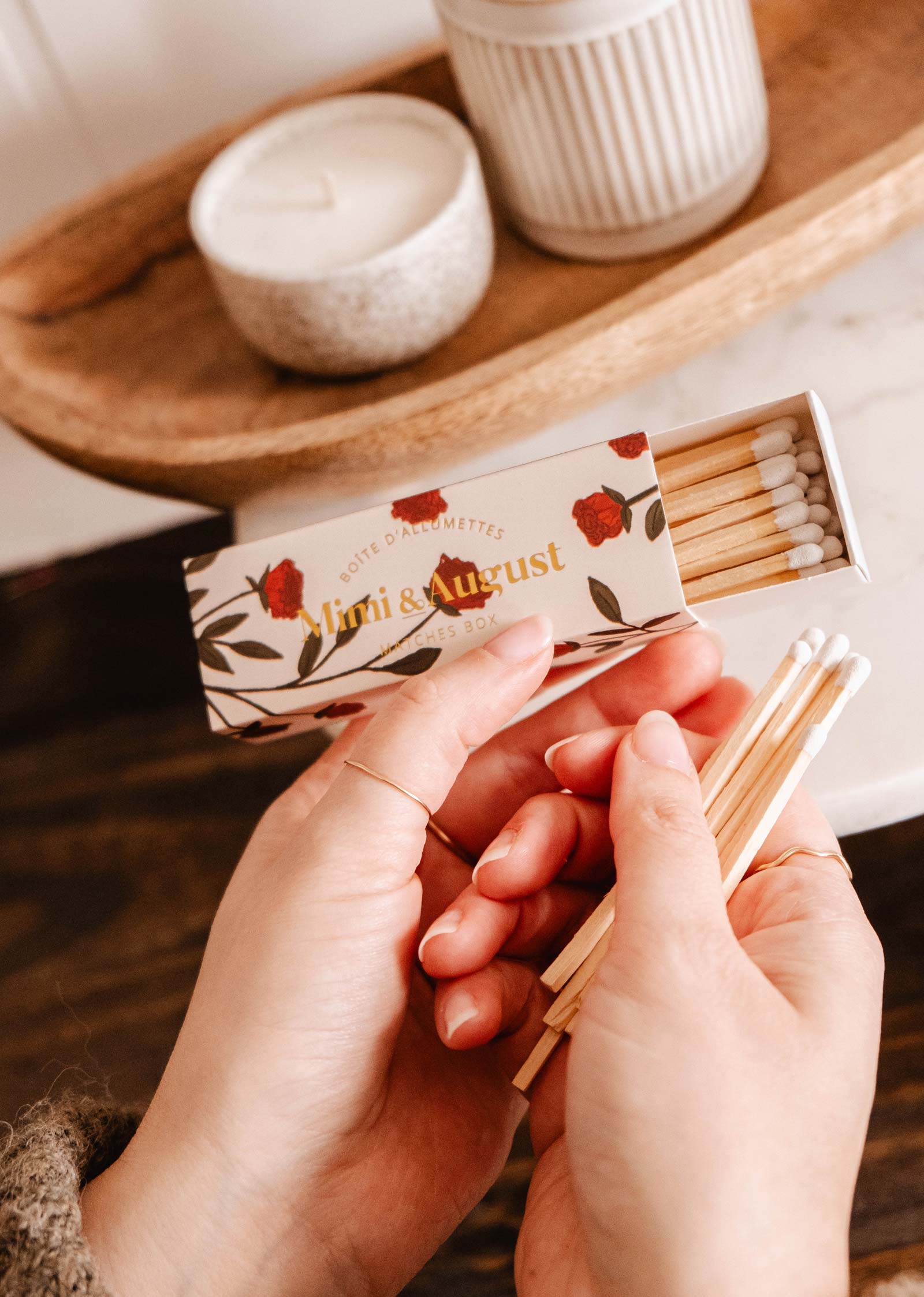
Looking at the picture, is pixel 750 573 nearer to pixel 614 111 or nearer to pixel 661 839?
pixel 661 839

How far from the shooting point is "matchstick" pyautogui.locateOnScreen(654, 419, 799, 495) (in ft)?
1.38

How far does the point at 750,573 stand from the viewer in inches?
16.2

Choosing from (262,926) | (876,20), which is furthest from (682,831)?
(876,20)

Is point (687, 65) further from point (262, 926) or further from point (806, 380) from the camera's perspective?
point (262, 926)

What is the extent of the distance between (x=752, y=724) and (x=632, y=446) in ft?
0.42

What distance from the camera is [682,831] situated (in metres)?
0.36

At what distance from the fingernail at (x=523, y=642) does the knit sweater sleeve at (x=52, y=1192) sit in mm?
267

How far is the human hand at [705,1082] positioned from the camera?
0.99ft

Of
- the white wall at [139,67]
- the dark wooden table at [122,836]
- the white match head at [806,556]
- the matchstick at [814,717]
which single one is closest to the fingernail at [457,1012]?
the matchstick at [814,717]

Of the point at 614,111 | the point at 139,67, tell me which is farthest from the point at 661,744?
the point at 139,67

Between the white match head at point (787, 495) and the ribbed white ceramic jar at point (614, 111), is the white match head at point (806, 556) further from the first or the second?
the ribbed white ceramic jar at point (614, 111)

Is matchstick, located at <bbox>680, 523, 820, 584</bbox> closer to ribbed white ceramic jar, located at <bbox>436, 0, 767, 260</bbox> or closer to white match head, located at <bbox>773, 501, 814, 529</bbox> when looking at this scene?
white match head, located at <bbox>773, 501, 814, 529</bbox>

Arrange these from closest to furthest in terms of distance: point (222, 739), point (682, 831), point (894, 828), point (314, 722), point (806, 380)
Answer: point (682, 831) → point (314, 722) → point (806, 380) → point (894, 828) → point (222, 739)

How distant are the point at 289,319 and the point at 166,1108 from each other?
408 mm
